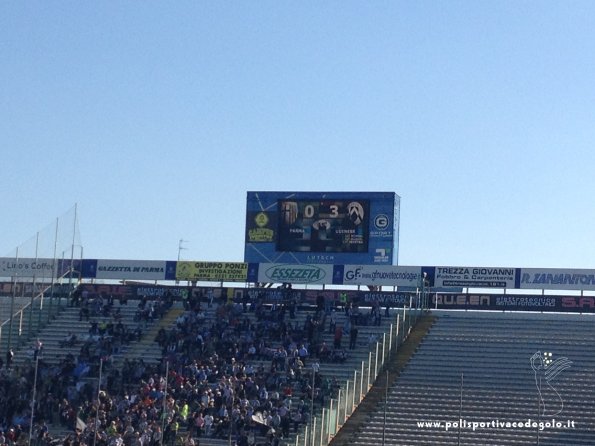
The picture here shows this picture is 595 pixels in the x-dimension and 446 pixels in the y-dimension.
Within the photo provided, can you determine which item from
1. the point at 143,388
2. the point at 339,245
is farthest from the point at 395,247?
the point at 143,388

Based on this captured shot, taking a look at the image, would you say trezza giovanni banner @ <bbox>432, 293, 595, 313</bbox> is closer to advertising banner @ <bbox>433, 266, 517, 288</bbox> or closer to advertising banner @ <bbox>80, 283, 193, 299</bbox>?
advertising banner @ <bbox>433, 266, 517, 288</bbox>

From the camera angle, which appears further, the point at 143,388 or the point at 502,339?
the point at 502,339

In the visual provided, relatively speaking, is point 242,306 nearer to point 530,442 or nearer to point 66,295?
point 66,295

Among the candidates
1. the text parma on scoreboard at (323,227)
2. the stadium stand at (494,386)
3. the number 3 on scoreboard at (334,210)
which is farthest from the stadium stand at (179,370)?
the number 3 on scoreboard at (334,210)

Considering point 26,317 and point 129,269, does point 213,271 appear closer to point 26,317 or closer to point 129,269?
point 129,269

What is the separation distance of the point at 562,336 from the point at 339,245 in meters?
10.8

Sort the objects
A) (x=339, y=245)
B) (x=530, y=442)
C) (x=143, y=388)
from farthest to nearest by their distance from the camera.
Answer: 1. (x=339, y=245)
2. (x=143, y=388)
3. (x=530, y=442)

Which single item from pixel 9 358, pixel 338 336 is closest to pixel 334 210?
pixel 338 336

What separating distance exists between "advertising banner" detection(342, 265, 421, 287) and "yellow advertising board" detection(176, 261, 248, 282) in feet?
14.4

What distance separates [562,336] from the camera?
48.1m

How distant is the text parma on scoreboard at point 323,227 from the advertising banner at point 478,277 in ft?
7.56

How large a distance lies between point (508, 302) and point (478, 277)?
1607 millimetres

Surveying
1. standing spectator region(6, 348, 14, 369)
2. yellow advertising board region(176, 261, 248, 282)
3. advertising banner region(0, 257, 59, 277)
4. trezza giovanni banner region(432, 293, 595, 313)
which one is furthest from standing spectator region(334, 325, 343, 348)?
advertising banner region(0, 257, 59, 277)

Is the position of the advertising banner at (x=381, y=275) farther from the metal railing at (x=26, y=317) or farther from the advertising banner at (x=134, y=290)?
the metal railing at (x=26, y=317)
